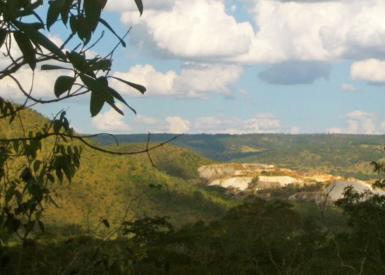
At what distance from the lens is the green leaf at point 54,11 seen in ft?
4.43

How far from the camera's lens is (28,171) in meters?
3.87

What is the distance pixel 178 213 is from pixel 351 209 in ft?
156

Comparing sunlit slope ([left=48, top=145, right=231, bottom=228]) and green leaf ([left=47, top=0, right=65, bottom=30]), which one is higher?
green leaf ([left=47, top=0, right=65, bottom=30])

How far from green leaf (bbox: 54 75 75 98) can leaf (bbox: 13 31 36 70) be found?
73 millimetres

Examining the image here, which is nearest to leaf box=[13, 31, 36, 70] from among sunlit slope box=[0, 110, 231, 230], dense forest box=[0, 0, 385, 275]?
dense forest box=[0, 0, 385, 275]

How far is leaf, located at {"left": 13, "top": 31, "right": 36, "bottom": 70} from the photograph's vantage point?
133 cm

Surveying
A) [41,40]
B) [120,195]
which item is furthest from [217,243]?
[120,195]

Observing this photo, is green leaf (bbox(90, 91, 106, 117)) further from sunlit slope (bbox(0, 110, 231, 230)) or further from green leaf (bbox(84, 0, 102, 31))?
sunlit slope (bbox(0, 110, 231, 230))

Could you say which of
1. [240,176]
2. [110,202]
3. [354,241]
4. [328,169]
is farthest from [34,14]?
[328,169]

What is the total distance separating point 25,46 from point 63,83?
0.13 meters

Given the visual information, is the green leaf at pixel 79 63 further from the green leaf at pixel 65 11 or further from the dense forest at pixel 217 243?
the dense forest at pixel 217 243

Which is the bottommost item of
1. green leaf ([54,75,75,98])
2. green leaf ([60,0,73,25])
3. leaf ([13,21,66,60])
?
green leaf ([54,75,75,98])

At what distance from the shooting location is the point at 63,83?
1428 mm

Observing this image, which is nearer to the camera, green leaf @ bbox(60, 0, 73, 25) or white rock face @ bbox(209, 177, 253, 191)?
green leaf @ bbox(60, 0, 73, 25)
